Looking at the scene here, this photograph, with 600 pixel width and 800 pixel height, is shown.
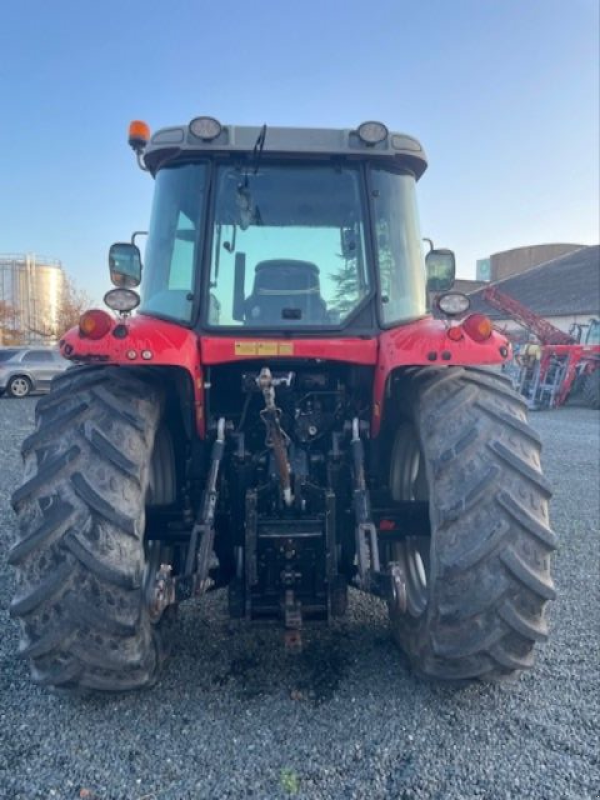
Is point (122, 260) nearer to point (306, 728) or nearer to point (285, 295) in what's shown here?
point (285, 295)

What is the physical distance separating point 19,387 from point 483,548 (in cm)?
1886

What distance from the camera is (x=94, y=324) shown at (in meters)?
2.63

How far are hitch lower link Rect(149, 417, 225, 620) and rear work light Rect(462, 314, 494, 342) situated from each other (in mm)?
1256

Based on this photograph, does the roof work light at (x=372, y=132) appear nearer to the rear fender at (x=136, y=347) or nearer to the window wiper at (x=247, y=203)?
the window wiper at (x=247, y=203)

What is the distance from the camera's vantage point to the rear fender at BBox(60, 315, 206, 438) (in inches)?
104

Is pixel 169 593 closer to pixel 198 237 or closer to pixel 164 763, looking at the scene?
pixel 164 763

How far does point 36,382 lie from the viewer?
1916 cm

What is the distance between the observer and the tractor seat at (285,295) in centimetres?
313

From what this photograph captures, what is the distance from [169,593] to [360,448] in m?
1.03

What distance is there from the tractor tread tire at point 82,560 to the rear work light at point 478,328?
1.50 meters

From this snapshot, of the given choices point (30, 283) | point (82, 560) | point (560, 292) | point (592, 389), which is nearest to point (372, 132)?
point (82, 560)

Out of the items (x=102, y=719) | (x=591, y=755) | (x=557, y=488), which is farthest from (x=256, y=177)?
(x=557, y=488)

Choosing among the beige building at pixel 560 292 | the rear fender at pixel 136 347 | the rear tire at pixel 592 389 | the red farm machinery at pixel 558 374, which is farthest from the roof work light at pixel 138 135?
the beige building at pixel 560 292

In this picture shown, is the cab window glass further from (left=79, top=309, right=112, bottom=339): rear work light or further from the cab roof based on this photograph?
(left=79, top=309, right=112, bottom=339): rear work light
